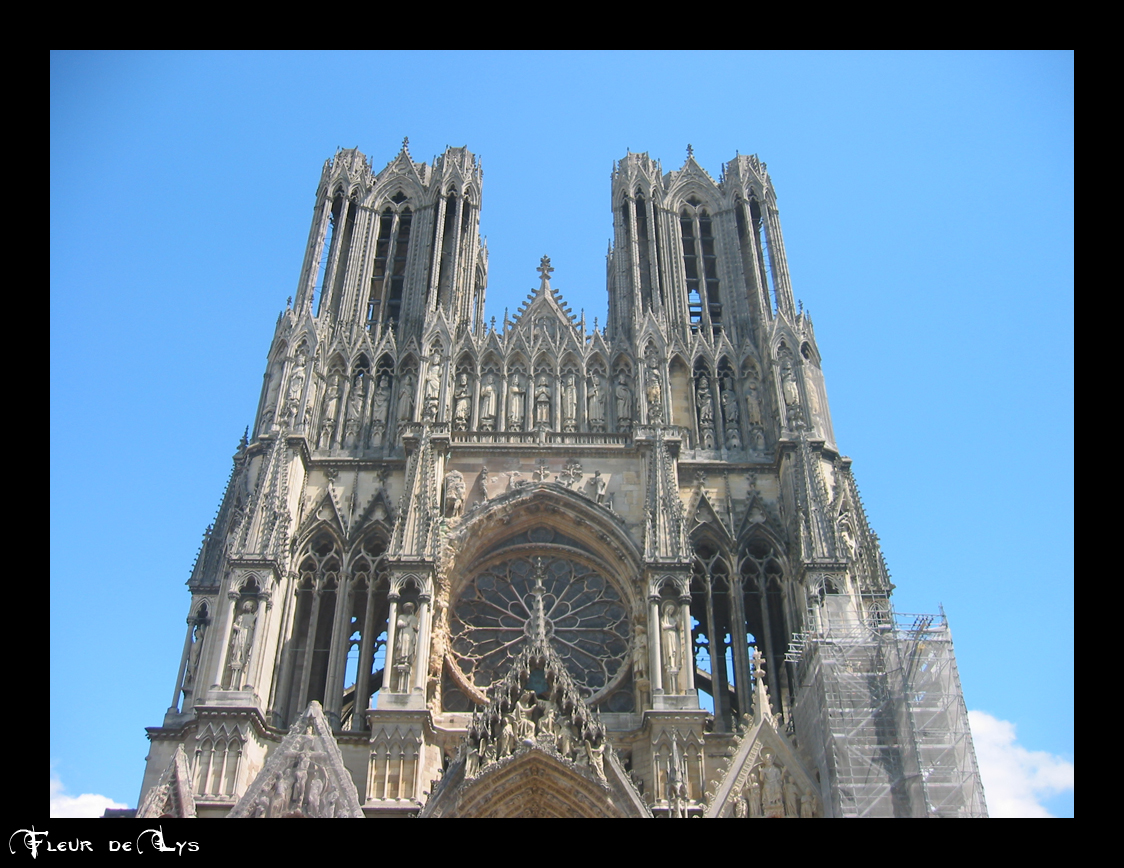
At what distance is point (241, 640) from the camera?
20.7 metres

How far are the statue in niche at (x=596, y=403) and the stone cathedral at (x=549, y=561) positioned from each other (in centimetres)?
9

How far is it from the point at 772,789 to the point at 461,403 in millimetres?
11994

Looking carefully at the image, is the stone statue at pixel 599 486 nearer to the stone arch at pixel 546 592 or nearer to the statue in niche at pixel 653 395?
the stone arch at pixel 546 592

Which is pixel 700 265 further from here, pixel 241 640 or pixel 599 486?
pixel 241 640

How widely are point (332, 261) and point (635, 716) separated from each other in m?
14.8

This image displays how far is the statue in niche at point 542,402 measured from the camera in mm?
25500

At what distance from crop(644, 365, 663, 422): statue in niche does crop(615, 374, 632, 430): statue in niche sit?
→ 26.7 inches

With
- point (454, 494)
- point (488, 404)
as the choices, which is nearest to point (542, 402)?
point (488, 404)

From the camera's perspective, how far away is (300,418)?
24625 millimetres

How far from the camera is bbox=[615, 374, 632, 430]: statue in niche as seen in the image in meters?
25.5

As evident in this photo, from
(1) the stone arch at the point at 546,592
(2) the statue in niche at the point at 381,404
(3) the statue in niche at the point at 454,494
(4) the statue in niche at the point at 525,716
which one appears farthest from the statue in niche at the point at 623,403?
(4) the statue in niche at the point at 525,716

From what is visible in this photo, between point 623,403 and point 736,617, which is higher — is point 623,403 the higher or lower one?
the higher one
